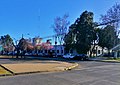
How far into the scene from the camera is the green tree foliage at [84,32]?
69.3 meters

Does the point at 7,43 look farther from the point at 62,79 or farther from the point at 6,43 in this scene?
the point at 62,79

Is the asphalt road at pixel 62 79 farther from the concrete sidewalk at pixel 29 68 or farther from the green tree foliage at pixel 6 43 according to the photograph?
the green tree foliage at pixel 6 43

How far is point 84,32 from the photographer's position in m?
69.2

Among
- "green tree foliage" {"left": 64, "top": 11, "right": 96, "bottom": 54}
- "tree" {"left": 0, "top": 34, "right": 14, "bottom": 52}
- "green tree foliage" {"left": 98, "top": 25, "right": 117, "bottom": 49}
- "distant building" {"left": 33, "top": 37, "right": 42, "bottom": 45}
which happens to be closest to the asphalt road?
"green tree foliage" {"left": 64, "top": 11, "right": 96, "bottom": 54}

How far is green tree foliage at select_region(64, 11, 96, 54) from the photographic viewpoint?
227 ft

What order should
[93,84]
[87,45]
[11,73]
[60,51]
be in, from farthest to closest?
[60,51] → [87,45] → [11,73] → [93,84]

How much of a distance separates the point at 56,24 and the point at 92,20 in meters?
12.1

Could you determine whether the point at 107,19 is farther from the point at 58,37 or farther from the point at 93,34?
the point at 58,37

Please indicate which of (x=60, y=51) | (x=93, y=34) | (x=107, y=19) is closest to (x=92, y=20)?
(x=93, y=34)

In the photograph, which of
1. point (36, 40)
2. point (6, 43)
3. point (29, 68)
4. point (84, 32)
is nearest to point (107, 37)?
point (84, 32)

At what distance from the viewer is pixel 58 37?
77688mm

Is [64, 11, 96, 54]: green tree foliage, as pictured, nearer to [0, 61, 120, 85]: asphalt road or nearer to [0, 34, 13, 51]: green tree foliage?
[0, 61, 120, 85]: asphalt road

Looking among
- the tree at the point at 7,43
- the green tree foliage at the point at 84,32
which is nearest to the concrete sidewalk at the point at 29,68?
the green tree foliage at the point at 84,32

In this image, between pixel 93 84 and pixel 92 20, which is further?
pixel 92 20
